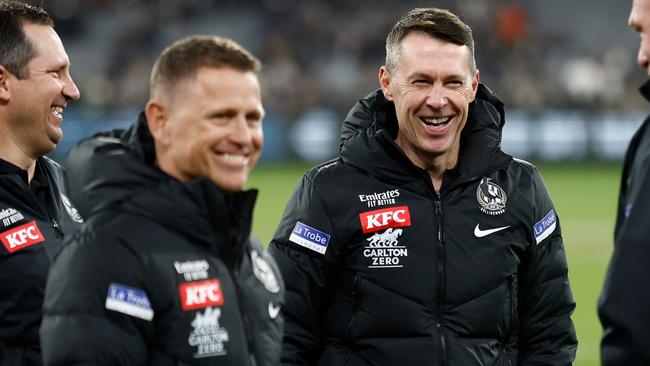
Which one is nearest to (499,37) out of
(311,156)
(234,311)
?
(311,156)

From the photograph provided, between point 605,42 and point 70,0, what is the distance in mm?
11381

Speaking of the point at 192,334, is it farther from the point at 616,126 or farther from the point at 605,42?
the point at 605,42

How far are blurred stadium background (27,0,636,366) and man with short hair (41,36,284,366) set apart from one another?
42.5 feet

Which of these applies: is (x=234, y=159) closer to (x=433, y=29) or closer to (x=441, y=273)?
(x=441, y=273)

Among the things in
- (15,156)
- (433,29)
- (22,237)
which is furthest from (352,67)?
(22,237)

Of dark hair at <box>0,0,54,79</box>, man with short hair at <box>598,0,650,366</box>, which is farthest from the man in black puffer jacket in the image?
dark hair at <box>0,0,54,79</box>

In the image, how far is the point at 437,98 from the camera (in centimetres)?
444

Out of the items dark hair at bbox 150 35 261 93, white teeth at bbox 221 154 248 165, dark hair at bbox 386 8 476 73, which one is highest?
dark hair at bbox 150 35 261 93

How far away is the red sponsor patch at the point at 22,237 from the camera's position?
4141 millimetres

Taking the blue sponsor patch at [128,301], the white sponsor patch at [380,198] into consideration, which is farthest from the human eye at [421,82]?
the blue sponsor patch at [128,301]

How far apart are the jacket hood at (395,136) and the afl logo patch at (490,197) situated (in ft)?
0.18

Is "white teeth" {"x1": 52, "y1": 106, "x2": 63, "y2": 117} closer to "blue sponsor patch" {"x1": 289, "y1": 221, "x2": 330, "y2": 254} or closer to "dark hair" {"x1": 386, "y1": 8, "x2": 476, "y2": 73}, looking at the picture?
"blue sponsor patch" {"x1": 289, "y1": 221, "x2": 330, "y2": 254}

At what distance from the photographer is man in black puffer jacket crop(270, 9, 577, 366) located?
4301 millimetres

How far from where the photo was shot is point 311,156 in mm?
20344
